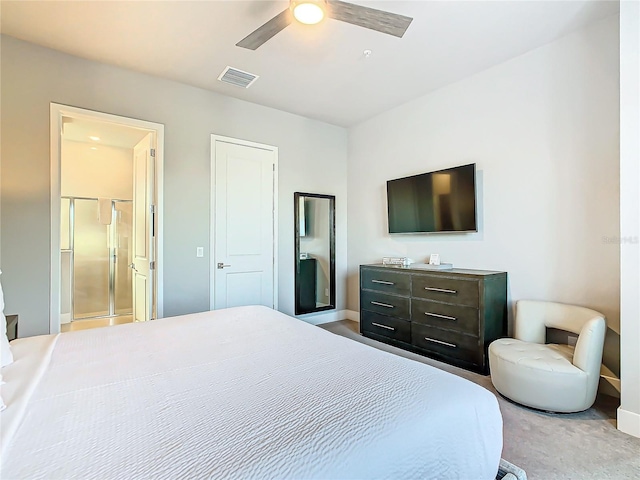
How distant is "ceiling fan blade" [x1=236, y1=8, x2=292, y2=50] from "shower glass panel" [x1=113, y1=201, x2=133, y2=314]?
4490 millimetres

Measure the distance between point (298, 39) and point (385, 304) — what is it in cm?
287

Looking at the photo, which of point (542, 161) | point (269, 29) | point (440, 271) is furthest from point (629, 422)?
point (269, 29)

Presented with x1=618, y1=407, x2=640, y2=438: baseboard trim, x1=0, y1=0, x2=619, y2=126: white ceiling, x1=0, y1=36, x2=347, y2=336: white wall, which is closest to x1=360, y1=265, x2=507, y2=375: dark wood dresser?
x1=618, y1=407, x2=640, y2=438: baseboard trim

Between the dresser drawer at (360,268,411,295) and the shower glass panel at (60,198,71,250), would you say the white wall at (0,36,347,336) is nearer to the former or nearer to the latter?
the dresser drawer at (360,268,411,295)

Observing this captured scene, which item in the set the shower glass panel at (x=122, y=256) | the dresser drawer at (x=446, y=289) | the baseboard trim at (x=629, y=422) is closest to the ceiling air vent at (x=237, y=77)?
the dresser drawer at (x=446, y=289)

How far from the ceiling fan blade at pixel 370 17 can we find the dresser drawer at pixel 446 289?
2.16 metres

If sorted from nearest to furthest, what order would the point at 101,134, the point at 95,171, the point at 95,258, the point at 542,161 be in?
the point at 542,161 → the point at 101,134 → the point at 95,171 → the point at 95,258

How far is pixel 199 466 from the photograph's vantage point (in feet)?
2.52

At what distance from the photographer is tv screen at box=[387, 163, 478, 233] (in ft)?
11.2

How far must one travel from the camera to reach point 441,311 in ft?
10.7

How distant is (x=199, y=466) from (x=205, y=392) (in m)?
0.40

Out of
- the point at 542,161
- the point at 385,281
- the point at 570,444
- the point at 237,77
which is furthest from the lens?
the point at 385,281

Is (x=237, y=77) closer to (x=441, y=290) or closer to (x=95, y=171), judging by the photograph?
(x=441, y=290)

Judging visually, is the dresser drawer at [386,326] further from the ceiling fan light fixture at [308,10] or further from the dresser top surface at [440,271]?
the ceiling fan light fixture at [308,10]
